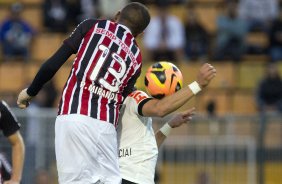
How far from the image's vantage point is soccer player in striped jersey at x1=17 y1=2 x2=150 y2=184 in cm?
766

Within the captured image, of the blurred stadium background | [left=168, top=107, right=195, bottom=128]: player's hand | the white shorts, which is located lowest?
the blurred stadium background

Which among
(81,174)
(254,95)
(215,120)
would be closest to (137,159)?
(81,174)

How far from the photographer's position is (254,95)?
56.0 ft

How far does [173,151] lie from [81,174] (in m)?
7.28

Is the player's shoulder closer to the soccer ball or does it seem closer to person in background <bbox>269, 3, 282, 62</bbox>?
the soccer ball

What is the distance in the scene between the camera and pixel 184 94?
7527 millimetres

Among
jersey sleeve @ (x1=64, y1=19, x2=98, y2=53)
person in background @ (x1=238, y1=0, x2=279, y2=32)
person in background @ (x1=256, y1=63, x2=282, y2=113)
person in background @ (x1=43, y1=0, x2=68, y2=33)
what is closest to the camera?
jersey sleeve @ (x1=64, y1=19, x2=98, y2=53)

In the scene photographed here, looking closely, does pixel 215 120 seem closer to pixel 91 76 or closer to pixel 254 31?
pixel 254 31

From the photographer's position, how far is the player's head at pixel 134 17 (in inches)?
316

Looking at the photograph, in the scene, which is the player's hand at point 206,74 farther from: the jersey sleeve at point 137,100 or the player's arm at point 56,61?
the player's arm at point 56,61

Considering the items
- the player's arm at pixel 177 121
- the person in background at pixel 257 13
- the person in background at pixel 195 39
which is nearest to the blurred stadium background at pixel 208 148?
the person in background at pixel 195 39

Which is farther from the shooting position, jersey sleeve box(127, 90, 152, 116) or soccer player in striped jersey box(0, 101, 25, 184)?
soccer player in striped jersey box(0, 101, 25, 184)

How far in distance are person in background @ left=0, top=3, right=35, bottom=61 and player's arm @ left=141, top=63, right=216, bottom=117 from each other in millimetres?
10146

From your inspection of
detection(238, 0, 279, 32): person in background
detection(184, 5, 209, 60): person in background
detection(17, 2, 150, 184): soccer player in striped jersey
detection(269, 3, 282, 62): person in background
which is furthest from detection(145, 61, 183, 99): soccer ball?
detection(238, 0, 279, 32): person in background
